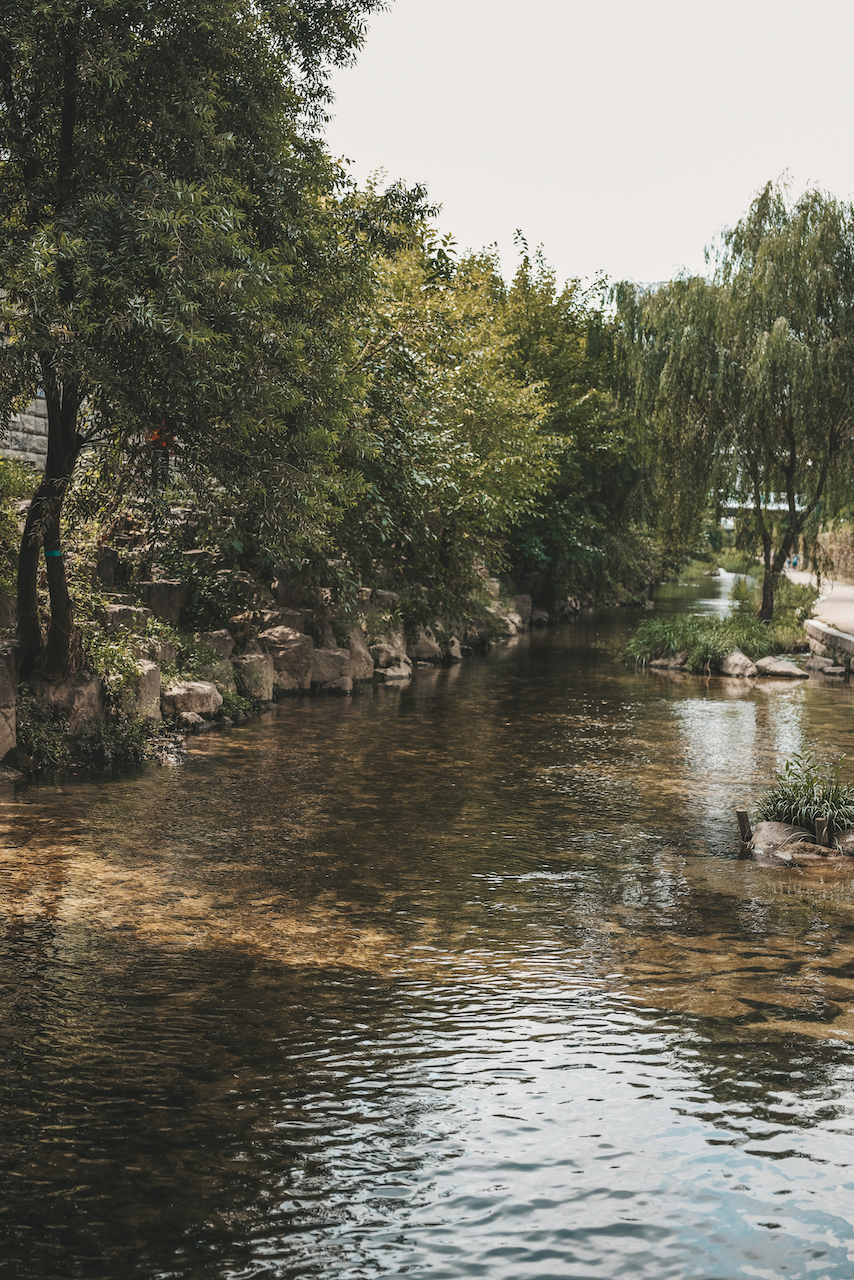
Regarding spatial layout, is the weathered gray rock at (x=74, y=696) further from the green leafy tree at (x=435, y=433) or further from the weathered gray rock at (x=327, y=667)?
the weathered gray rock at (x=327, y=667)

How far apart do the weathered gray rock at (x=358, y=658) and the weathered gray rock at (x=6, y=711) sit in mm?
8784

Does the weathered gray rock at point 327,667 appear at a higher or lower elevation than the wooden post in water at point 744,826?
higher

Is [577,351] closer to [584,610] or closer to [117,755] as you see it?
[584,610]

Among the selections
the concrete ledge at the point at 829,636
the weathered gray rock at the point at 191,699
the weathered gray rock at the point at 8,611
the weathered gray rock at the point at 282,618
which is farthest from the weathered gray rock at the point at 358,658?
the concrete ledge at the point at 829,636

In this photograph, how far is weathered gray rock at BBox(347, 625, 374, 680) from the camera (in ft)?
64.6

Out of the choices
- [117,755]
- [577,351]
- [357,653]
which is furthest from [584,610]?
[117,755]

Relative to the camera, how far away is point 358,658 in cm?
1978

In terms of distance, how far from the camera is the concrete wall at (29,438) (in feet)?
55.6

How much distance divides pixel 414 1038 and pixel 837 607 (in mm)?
26273

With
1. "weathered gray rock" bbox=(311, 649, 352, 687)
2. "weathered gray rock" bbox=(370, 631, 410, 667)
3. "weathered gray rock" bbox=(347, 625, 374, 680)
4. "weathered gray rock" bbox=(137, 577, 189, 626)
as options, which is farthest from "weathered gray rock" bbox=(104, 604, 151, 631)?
"weathered gray rock" bbox=(370, 631, 410, 667)

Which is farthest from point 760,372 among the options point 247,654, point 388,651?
point 247,654

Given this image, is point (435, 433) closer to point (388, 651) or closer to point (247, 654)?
point (388, 651)

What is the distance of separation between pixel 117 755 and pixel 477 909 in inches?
229

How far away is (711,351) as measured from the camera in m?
23.9
